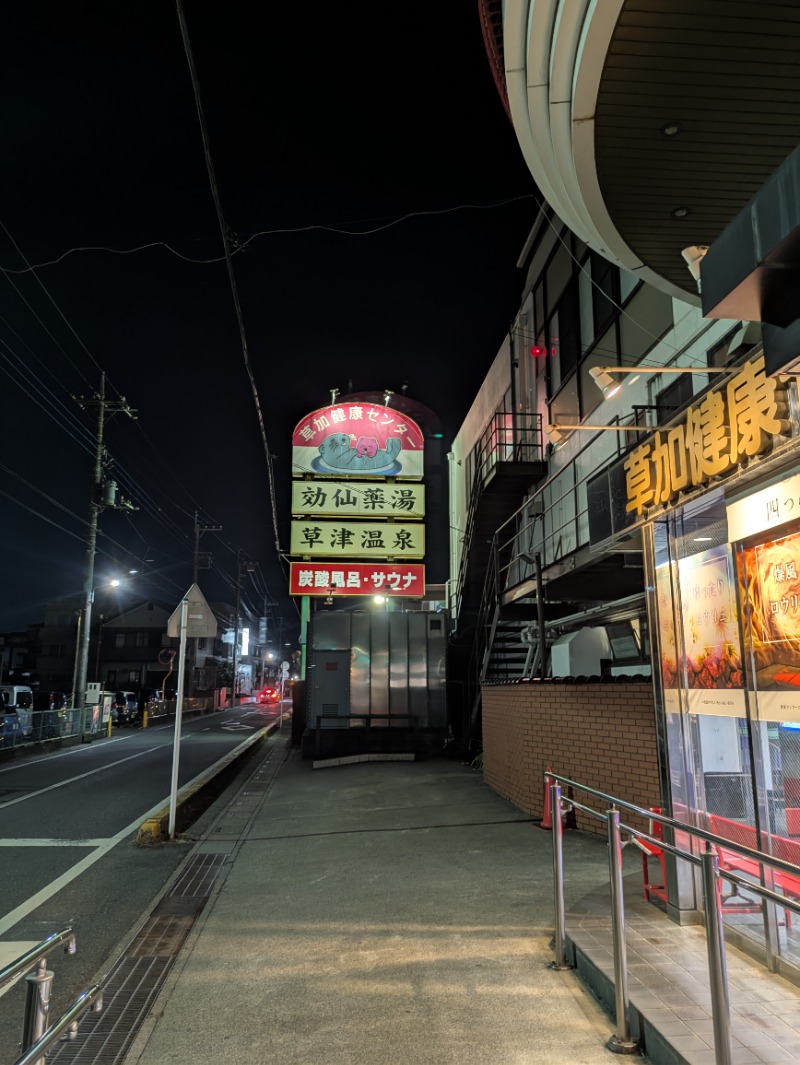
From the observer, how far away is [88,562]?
1021 inches

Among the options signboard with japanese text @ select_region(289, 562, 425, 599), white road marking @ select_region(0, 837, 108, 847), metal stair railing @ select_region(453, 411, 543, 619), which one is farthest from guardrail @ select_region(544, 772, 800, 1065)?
signboard with japanese text @ select_region(289, 562, 425, 599)

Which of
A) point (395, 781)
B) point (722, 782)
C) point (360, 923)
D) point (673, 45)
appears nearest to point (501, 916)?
point (360, 923)

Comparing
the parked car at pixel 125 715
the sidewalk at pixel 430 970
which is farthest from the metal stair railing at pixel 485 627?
the parked car at pixel 125 715

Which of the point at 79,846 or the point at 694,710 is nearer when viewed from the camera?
the point at 694,710

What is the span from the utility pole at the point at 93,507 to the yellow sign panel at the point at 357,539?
11.3 metres

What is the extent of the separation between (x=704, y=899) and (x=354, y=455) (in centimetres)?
1521

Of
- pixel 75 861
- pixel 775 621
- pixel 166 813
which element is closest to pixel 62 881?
pixel 75 861

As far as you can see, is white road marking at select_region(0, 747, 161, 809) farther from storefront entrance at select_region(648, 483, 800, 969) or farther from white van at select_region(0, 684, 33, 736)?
storefront entrance at select_region(648, 483, 800, 969)

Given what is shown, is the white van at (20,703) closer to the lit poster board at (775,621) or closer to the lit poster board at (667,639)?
the lit poster board at (667,639)

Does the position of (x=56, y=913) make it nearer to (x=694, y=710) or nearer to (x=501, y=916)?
(x=501, y=916)

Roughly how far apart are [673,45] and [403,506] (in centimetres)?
1309

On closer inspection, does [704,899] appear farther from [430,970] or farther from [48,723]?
[48,723]

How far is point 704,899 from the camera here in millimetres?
3307

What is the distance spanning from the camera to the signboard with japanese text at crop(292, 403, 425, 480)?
698 inches
